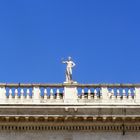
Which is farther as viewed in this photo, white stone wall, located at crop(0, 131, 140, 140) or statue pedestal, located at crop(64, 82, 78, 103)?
statue pedestal, located at crop(64, 82, 78, 103)

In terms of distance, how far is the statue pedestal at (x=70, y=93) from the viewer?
25.6 meters

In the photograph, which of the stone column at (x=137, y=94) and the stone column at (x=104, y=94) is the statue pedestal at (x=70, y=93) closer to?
the stone column at (x=104, y=94)

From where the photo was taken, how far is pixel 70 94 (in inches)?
1013

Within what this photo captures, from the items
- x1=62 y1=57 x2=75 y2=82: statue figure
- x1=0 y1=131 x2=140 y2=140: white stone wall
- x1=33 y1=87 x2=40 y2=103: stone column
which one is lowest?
x1=0 y1=131 x2=140 y2=140: white stone wall

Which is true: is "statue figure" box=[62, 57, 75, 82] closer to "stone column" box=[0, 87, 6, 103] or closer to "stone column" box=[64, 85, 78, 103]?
"stone column" box=[64, 85, 78, 103]

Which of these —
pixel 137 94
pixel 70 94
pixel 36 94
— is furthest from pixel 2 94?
pixel 137 94

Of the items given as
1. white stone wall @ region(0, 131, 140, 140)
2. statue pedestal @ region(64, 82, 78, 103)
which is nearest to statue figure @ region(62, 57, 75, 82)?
statue pedestal @ region(64, 82, 78, 103)

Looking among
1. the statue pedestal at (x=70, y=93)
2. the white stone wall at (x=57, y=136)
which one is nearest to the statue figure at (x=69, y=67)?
the statue pedestal at (x=70, y=93)

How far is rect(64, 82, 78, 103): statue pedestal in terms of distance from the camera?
2558 cm

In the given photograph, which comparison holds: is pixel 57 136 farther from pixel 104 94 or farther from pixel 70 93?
pixel 104 94

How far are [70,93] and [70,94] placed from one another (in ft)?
0.16

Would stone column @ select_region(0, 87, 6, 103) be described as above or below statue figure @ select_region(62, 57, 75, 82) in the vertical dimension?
below

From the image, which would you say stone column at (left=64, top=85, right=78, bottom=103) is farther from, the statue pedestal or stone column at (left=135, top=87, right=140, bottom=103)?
stone column at (left=135, top=87, right=140, bottom=103)

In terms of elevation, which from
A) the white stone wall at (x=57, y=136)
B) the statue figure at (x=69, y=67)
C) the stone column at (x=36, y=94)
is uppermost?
the statue figure at (x=69, y=67)
